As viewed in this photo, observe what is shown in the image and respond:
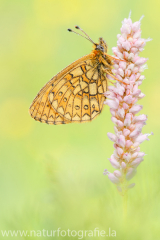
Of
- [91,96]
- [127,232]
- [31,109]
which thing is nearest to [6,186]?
[31,109]

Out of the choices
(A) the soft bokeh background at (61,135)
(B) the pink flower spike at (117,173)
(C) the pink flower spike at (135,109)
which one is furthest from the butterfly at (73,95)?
(B) the pink flower spike at (117,173)

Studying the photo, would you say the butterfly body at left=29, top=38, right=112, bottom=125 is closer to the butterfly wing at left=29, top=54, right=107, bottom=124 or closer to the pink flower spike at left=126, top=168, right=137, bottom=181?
the butterfly wing at left=29, top=54, right=107, bottom=124

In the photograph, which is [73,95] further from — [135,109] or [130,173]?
[130,173]

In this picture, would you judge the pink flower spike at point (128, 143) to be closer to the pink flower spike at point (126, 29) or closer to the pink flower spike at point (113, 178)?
the pink flower spike at point (113, 178)

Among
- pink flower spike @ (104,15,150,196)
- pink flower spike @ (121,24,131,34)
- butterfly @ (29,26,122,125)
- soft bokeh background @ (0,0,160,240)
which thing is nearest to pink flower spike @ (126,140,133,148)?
pink flower spike @ (104,15,150,196)

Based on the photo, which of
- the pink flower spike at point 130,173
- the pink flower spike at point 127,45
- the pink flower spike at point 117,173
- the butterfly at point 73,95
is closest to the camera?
the pink flower spike at point 130,173

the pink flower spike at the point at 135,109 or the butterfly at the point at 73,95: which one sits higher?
the butterfly at the point at 73,95

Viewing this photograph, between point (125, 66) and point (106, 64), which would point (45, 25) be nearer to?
point (106, 64)
